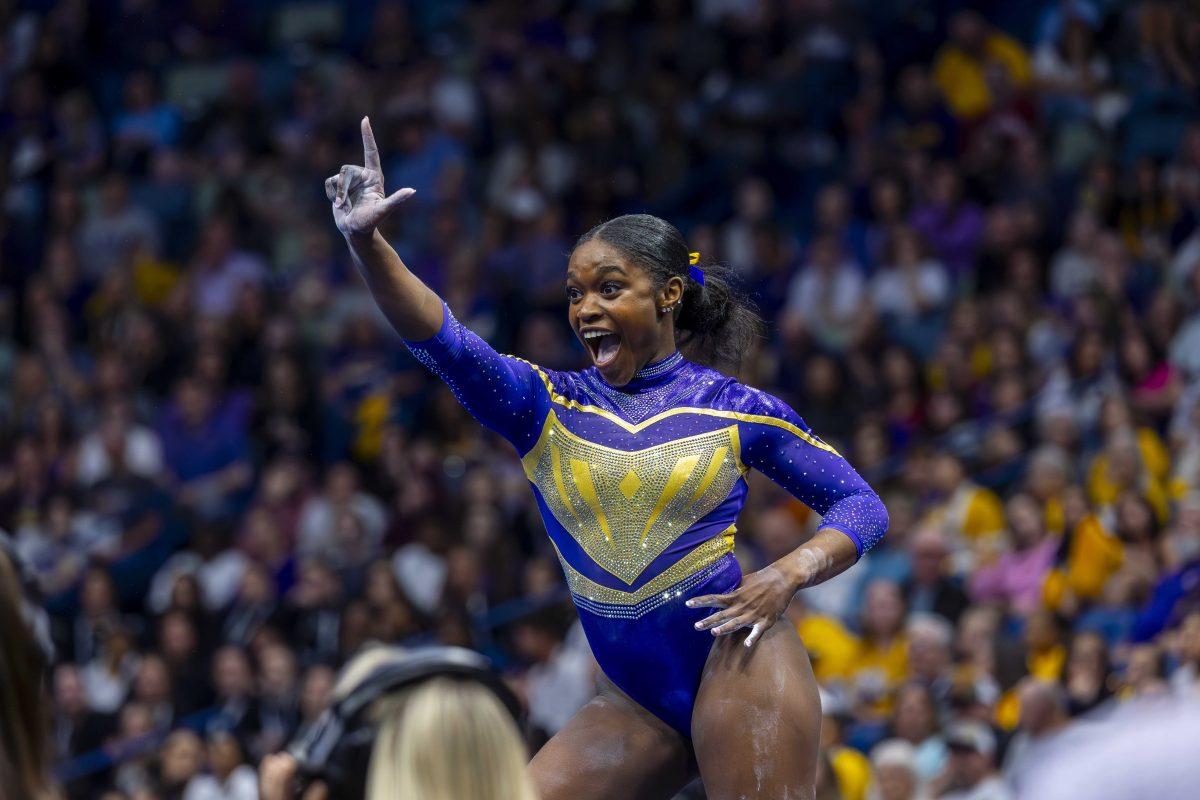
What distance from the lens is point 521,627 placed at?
997 centimetres

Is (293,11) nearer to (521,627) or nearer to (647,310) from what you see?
(521,627)

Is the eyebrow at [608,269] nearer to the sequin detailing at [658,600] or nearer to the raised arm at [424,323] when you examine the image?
the raised arm at [424,323]

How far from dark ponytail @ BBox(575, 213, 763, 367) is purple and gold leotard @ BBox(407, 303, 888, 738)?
0.26 metres

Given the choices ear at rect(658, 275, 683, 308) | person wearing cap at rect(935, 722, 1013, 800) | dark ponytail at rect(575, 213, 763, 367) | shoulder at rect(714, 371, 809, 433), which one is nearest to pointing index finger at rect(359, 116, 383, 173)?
dark ponytail at rect(575, 213, 763, 367)

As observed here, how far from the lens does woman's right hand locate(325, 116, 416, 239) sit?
4.19 metres

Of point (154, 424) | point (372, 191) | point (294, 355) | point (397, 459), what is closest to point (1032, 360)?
point (397, 459)

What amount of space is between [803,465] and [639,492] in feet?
1.35

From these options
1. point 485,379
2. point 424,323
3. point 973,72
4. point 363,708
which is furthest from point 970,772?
point 973,72

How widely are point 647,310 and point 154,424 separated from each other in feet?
28.2

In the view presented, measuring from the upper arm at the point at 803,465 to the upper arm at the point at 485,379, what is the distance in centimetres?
54

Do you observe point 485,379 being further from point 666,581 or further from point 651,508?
point 666,581

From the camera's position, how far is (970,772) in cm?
749

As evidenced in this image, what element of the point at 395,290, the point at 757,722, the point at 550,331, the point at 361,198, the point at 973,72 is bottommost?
the point at 550,331

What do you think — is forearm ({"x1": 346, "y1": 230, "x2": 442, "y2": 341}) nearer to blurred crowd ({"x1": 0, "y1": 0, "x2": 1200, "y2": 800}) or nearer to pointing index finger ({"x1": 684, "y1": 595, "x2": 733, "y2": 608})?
pointing index finger ({"x1": 684, "y1": 595, "x2": 733, "y2": 608})
